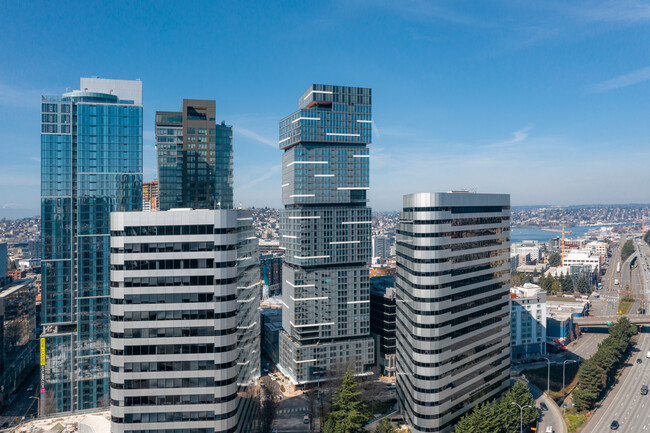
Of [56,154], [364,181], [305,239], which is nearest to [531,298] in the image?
[364,181]

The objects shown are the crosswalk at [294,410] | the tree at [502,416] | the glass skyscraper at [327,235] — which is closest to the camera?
the tree at [502,416]

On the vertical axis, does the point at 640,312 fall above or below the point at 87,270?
below

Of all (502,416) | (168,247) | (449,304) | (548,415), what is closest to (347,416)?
(449,304)

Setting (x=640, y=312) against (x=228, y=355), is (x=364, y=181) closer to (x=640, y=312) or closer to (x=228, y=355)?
(x=228, y=355)

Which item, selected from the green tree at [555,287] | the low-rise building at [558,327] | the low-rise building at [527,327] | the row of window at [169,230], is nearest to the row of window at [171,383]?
the row of window at [169,230]

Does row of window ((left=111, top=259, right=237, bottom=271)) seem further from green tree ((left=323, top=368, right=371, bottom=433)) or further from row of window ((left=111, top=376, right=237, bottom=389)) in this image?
green tree ((left=323, top=368, right=371, bottom=433))

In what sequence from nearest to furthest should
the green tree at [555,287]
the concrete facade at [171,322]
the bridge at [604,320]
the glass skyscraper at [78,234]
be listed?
1. the concrete facade at [171,322]
2. the glass skyscraper at [78,234]
3. the bridge at [604,320]
4. the green tree at [555,287]

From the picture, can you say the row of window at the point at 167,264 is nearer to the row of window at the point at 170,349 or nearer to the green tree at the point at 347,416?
the row of window at the point at 170,349

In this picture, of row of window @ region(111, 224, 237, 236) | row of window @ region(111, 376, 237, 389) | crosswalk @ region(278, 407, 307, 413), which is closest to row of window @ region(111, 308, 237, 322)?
row of window @ region(111, 376, 237, 389)
